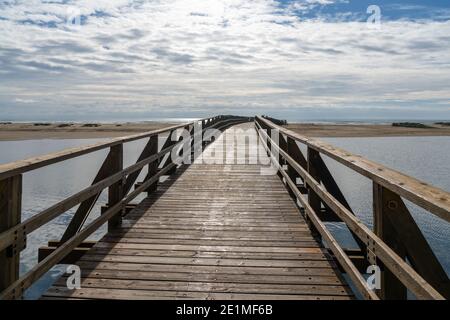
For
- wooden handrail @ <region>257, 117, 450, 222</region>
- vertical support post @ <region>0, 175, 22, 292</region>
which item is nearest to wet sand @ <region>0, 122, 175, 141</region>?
vertical support post @ <region>0, 175, 22, 292</region>

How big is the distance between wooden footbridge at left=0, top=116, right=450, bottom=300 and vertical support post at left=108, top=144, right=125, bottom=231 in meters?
0.02

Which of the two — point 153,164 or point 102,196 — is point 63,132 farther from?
point 153,164

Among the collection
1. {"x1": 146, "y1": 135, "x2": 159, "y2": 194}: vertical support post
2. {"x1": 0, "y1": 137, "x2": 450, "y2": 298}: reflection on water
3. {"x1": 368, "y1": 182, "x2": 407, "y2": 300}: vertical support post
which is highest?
{"x1": 146, "y1": 135, "x2": 159, "y2": 194}: vertical support post

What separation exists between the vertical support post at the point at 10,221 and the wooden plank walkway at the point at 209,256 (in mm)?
628

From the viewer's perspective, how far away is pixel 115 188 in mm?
5586

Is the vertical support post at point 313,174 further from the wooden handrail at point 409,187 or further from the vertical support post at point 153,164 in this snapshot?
the vertical support post at point 153,164

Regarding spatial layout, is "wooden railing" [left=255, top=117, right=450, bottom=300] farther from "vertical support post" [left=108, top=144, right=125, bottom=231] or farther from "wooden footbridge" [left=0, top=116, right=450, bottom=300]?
"vertical support post" [left=108, top=144, right=125, bottom=231]

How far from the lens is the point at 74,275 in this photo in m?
3.88

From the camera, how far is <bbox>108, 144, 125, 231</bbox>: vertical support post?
5469 mm

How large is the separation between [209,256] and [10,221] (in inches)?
89.0

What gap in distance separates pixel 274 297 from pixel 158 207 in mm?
3821

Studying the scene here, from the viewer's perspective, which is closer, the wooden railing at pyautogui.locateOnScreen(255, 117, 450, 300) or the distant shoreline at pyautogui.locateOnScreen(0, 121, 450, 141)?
the wooden railing at pyautogui.locateOnScreen(255, 117, 450, 300)
